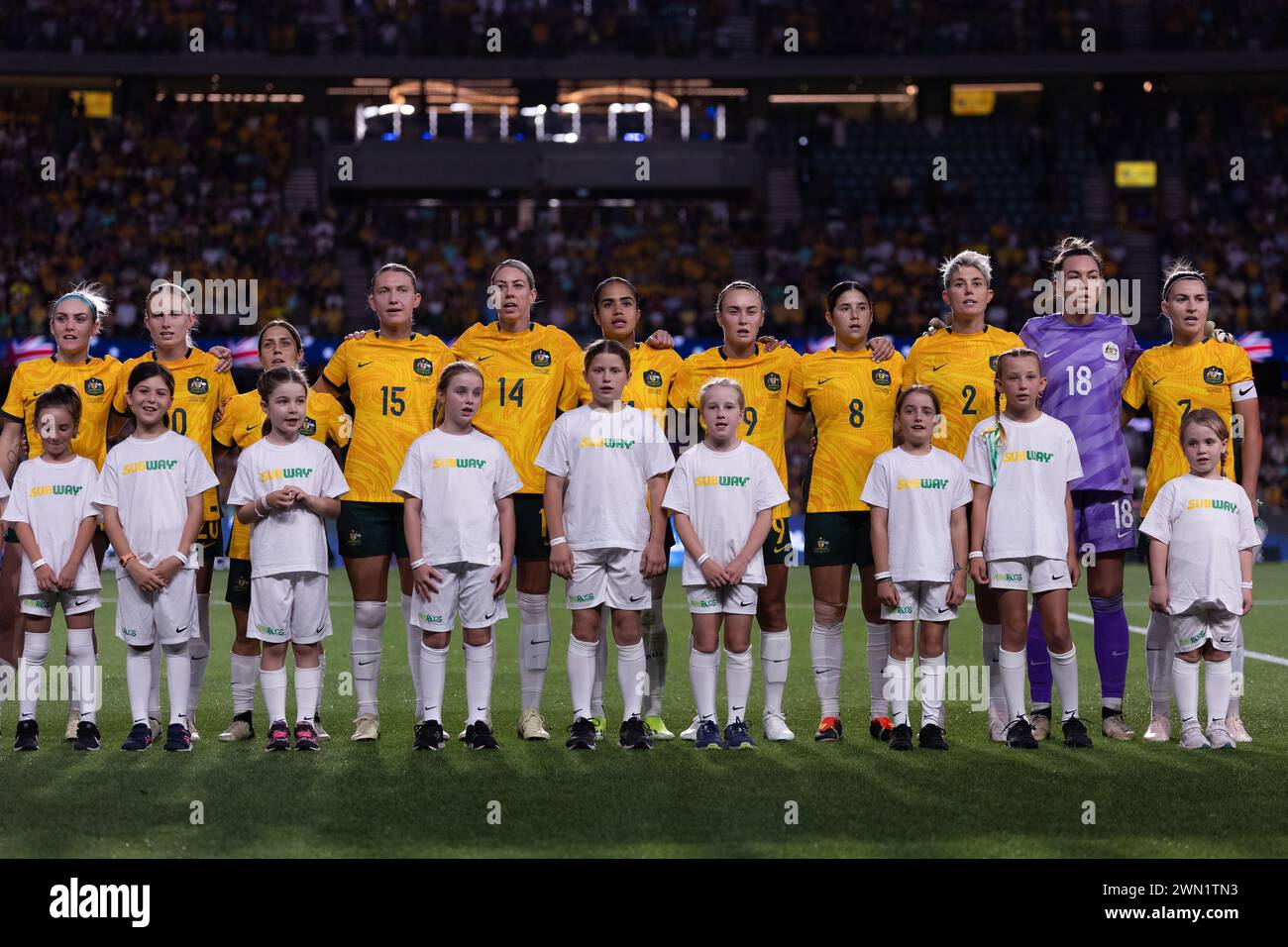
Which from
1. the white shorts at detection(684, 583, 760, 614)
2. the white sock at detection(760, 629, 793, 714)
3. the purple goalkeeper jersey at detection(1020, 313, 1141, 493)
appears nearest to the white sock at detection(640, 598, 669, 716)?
the white sock at detection(760, 629, 793, 714)

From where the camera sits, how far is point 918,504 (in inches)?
287

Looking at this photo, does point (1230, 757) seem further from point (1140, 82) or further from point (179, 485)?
point (1140, 82)

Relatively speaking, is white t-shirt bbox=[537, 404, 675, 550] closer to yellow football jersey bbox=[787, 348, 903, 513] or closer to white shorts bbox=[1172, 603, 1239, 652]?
yellow football jersey bbox=[787, 348, 903, 513]

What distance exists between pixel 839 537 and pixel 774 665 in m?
0.70

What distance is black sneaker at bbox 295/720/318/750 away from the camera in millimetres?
7266

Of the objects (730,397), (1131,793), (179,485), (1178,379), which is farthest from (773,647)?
(179,485)

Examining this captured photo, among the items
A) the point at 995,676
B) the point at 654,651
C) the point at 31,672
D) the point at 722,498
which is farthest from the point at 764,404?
the point at 31,672

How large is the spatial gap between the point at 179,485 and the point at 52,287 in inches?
993

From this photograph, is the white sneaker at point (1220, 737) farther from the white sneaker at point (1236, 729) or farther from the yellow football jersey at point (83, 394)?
the yellow football jersey at point (83, 394)

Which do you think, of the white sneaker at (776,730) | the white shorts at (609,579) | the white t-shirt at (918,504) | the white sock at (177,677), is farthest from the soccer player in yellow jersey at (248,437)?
the white t-shirt at (918,504)

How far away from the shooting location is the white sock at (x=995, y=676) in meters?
7.71

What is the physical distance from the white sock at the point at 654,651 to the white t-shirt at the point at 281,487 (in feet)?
5.62

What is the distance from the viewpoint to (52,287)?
30.6 meters

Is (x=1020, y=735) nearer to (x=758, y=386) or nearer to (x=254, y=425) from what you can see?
(x=758, y=386)
